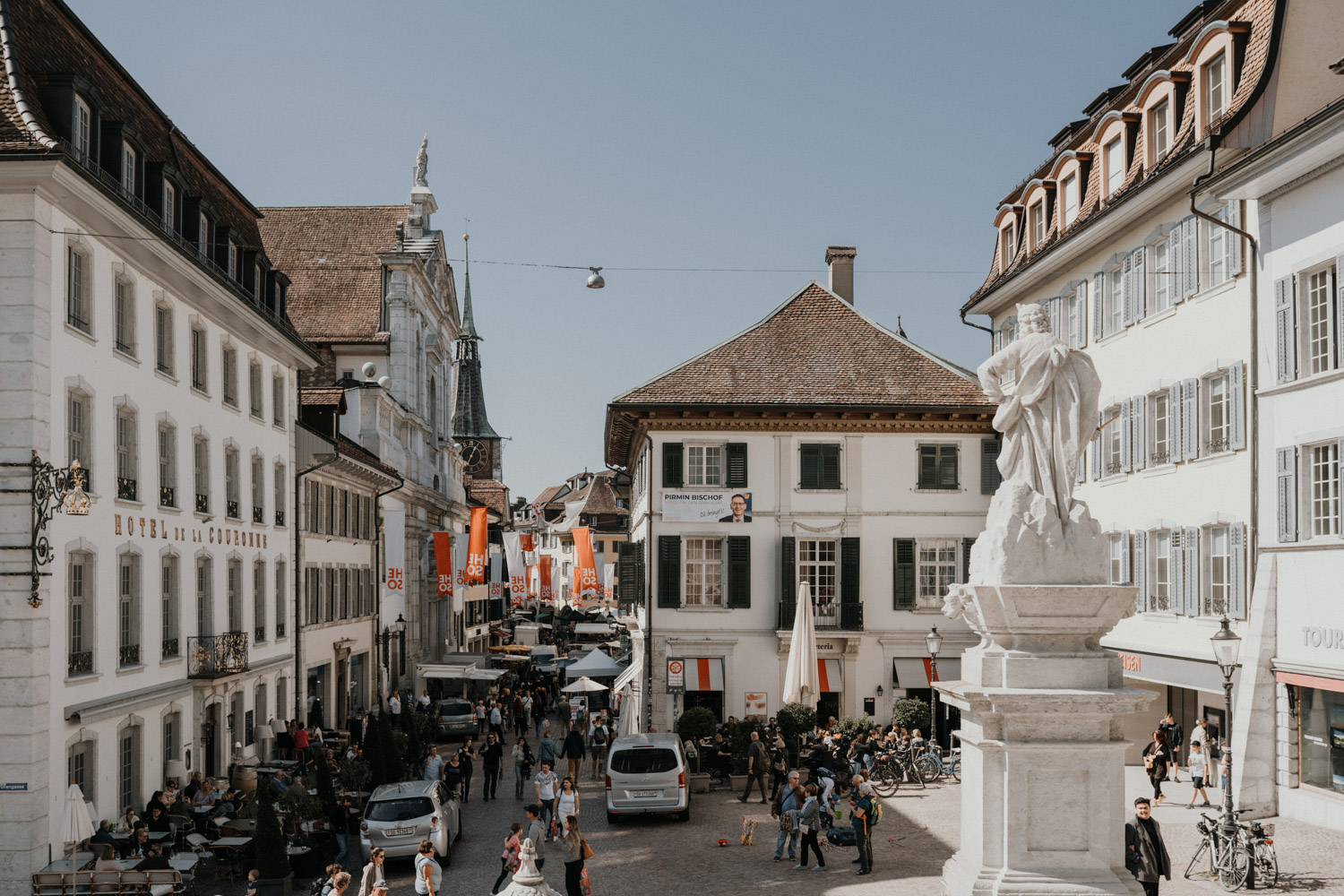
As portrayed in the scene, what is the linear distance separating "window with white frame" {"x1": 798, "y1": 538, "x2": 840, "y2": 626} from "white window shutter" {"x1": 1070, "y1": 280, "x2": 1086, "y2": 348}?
859cm

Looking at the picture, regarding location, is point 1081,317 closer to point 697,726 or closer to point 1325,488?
point 1325,488

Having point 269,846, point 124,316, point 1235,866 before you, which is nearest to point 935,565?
point 1235,866

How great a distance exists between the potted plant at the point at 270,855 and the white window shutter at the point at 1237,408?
57.3 ft

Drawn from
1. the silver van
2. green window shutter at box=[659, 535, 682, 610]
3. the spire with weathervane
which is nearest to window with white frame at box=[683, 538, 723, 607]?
green window shutter at box=[659, 535, 682, 610]

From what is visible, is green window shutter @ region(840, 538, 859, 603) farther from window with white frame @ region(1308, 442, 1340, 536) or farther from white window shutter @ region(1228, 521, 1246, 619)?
window with white frame @ region(1308, 442, 1340, 536)

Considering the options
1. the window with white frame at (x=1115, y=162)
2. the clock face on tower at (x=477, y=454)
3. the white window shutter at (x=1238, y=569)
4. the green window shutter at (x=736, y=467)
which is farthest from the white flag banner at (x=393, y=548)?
the clock face on tower at (x=477, y=454)

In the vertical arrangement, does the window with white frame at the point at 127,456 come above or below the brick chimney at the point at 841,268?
below

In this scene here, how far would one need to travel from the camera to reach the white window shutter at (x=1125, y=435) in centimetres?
3091

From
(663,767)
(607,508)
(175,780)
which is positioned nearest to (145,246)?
(175,780)

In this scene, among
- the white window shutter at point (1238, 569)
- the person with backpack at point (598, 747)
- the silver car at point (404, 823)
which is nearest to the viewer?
the silver car at point (404, 823)

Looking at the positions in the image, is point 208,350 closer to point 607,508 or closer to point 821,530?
point 821,530

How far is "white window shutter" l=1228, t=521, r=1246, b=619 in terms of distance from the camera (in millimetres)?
25062

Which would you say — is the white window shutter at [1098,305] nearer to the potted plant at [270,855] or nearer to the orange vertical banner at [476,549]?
the potted plant at [270,855]

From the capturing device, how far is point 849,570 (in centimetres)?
3794
